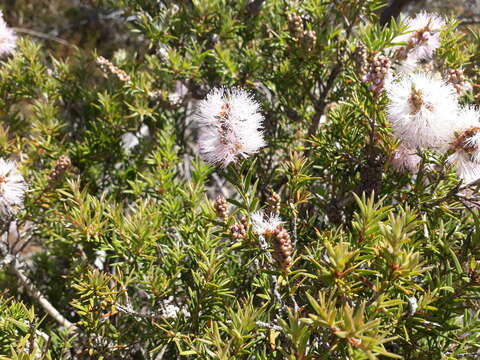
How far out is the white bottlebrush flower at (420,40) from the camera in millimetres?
1359

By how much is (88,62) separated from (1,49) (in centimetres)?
41

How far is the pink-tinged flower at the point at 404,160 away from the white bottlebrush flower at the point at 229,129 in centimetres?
43

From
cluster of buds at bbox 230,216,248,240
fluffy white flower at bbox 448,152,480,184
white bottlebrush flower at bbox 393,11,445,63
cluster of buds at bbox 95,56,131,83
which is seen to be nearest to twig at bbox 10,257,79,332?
cluster of buds at bbox 95,56,131,83

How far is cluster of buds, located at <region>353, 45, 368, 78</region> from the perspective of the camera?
1313mm

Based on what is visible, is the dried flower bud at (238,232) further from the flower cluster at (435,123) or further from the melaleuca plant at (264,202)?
the flower cluster at (435,123)

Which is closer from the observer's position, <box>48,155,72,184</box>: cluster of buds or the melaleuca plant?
the melaleuca plant

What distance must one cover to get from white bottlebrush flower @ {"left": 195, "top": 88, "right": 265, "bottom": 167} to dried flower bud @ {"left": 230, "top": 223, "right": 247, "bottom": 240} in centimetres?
16

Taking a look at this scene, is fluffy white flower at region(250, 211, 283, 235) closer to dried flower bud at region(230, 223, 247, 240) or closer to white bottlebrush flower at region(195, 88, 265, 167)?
dried flower bud at region(230, 223, 247, 240)

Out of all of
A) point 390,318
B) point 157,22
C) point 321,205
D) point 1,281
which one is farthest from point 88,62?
point 390,318

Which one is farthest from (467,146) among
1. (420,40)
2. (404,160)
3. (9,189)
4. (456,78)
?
(9,189)

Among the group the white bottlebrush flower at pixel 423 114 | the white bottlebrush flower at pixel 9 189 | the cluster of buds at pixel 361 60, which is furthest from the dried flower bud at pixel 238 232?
the white bottlebrush flower at pixel 9 189

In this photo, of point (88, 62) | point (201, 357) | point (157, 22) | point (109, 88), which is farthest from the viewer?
point (88, 62)

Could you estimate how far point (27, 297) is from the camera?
1739 mm

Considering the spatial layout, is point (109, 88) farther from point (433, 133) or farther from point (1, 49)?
point (433, 133)
